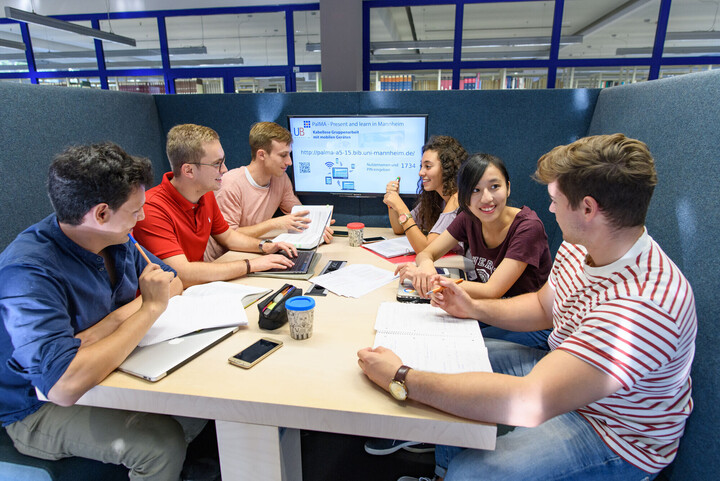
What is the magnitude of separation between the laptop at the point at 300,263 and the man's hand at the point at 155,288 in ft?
1.77

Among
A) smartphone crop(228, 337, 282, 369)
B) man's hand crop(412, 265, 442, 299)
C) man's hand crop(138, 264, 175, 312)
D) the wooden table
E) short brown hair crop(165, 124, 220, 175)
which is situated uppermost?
short brown hair crop(165, 124, 220, 175)

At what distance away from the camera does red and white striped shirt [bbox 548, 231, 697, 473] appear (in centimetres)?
72

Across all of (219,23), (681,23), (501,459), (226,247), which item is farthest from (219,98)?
(681,23)

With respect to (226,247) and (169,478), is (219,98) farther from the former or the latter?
(169,478)

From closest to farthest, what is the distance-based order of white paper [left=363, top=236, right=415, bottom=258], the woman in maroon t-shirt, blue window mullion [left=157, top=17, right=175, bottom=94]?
the woman in maroon t-shirt, white paper [left=363, top=236, right=415, bottom=258], blue window mullion [left=157, top=17, right=175, bottom=94]

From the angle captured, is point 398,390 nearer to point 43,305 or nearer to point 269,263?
point 43,305

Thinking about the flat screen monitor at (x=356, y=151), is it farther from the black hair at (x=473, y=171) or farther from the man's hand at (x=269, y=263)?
the man's hand at (x=269, y=263)

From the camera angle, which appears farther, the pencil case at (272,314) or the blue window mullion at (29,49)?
the blue window mullion at (29,49)

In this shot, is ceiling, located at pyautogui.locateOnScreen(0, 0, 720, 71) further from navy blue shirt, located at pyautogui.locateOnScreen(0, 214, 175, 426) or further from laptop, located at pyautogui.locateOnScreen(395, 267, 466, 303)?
navy blue shirt, located at pyautogui.locateOnScreen(0, 214, 175, 426)

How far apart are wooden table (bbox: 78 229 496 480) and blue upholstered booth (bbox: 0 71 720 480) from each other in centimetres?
43

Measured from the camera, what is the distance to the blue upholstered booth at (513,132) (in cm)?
100

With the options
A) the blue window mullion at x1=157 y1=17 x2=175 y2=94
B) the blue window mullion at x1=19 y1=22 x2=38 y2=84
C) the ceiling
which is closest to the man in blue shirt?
the blue window mullion at x1=157 y1=17 x2=175 y2=94

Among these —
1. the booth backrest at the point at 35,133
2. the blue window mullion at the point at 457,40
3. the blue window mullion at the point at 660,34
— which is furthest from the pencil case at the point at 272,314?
the blue window mullion at the point at 660,34

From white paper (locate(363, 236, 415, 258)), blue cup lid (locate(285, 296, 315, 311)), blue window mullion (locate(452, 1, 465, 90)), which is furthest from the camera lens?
blue window mullion (locate(452, 1, 465, 90))
